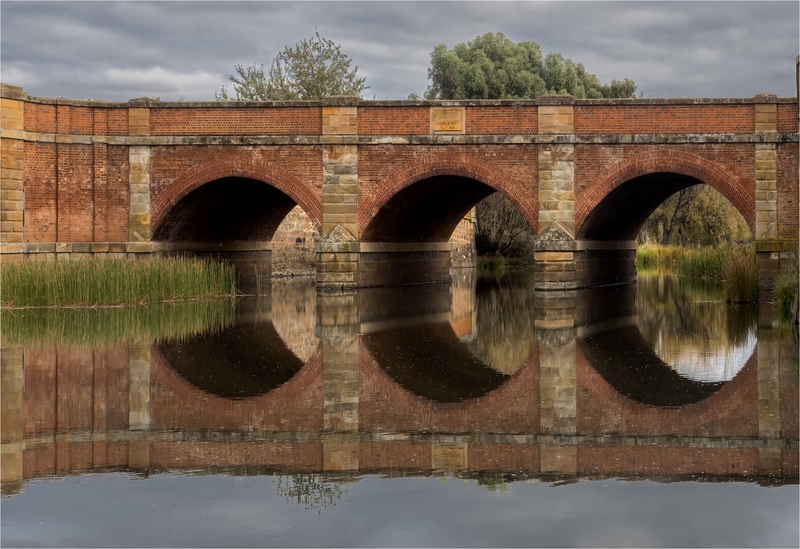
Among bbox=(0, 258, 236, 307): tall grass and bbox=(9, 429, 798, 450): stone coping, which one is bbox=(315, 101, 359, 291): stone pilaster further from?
bbox=(9, 429, 798, 450): stone coping

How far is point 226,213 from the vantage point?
2897 cm

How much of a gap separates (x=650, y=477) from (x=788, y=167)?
18.8 metres

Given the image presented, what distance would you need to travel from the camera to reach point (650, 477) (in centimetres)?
674

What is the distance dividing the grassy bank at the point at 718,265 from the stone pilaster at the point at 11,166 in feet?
55.2

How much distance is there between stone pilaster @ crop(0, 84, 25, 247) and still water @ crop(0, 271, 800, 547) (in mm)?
9041

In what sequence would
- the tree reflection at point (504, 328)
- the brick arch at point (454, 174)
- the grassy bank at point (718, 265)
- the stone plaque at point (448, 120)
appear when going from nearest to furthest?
the tree reflection at point (504, 328)
the grassy bank at point (718, 265)
the brick arch at point (454, 174)
the stone plaque at point (448, 120)

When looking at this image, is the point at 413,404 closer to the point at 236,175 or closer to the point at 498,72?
the point at 236,175

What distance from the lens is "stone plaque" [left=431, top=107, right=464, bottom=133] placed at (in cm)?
2481

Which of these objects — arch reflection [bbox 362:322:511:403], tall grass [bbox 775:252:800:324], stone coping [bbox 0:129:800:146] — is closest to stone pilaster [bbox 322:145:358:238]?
stone coping [bbox 0:129:800:146]

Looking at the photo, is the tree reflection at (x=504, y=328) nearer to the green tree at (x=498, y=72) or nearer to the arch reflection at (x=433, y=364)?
the arch reflection at (x=433, y=364)

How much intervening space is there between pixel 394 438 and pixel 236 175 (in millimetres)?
18283

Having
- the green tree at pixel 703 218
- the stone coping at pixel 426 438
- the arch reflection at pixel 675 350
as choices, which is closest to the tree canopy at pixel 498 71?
the green tree at pixel 703 218

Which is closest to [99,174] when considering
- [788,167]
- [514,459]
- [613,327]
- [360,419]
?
[613,327]

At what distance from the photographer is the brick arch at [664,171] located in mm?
23766
